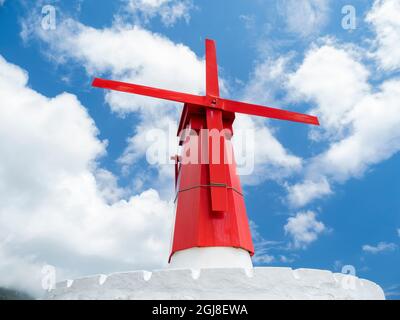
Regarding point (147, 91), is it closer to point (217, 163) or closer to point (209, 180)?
point (217, 163)

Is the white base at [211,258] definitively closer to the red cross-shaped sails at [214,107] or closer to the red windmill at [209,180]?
the red windmill at [209,180]

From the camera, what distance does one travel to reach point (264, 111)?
495 inches

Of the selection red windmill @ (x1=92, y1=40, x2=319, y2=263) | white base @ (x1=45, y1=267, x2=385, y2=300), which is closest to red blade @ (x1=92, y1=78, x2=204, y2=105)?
red windmill @ (x1=92, y1=40, x2=319, y2=263)

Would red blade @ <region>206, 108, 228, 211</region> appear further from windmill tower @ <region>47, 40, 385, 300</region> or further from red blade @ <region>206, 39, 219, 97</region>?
red blade @ <region>206, 39, 219, 97</region>

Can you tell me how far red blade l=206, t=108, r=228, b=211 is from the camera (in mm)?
10508

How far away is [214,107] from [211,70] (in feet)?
5.71

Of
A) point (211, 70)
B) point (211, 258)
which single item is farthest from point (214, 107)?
point (211, 258)

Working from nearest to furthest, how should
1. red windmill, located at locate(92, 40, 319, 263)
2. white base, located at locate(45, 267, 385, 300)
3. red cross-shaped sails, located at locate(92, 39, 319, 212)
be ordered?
white base, located at locate(45, 267, 385, 300), red windmill, located at locate(92, 40, 319, 263), red cross-shaped sails, located at locate(92, 39, 319, 212)

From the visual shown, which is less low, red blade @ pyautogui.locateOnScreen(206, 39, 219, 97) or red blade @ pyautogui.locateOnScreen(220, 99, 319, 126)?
red blade @ pyautogui.locateOnScreen(206, 39, 219, 97)

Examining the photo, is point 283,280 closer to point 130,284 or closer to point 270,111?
point 130,284

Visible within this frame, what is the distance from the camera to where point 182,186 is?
11602 millimetres
